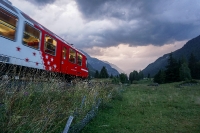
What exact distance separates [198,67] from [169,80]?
11.9m

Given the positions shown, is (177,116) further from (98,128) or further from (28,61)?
(28,61)

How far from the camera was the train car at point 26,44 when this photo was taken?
7.04 metres

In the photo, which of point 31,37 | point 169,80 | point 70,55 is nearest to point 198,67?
point 169,80

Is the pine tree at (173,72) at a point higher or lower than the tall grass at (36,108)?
higher

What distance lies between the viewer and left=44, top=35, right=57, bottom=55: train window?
9.87m

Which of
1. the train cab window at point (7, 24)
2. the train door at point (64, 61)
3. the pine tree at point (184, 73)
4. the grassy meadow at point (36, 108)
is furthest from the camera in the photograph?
the pine tree at point (184, 73)

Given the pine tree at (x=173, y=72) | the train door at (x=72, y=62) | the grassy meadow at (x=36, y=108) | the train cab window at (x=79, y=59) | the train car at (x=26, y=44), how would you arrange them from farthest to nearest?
1. the pine tree at (x=173, y=72)
2. the train cab window at (x=79, y=59)
3. the train door at (x=72, y=62)
4. the train car at (x=26, y=44)
5. the grassy meadow at (x=36, y=108)

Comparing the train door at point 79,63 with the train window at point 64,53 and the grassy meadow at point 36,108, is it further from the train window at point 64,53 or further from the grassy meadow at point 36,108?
the grassy meadow at point 36,108

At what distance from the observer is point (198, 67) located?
196ft

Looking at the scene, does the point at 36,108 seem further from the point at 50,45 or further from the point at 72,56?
the point at 72,56

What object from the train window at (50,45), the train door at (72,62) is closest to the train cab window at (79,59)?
the train door at (72,62)

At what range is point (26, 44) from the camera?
820 centimetres

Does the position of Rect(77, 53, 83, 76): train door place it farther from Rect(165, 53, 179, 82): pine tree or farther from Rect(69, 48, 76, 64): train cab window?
Rect(165, 53, 179, 82): pine tree

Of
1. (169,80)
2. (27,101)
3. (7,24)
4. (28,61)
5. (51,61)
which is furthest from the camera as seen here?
(169,80)
